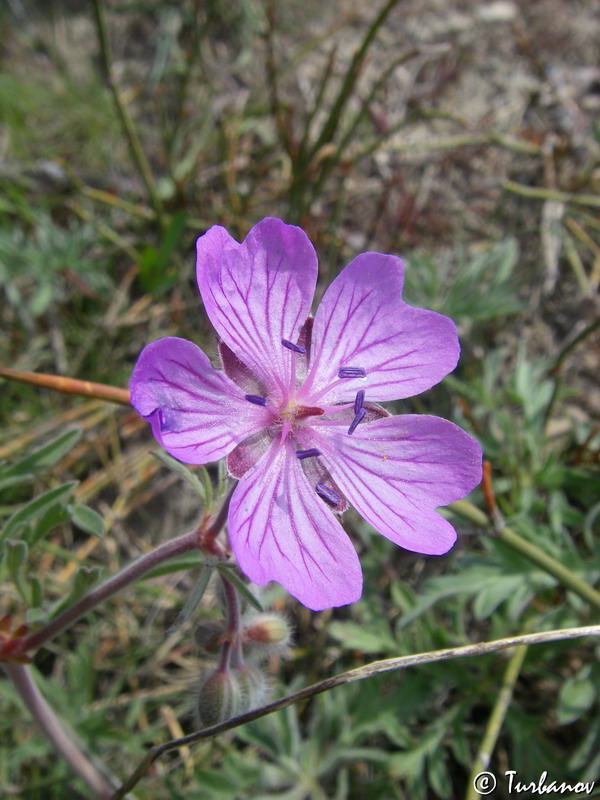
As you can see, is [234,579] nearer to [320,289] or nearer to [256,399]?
[256,399]

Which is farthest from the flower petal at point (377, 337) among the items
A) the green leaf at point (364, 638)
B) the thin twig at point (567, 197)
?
the thin twig at point (567, 197)

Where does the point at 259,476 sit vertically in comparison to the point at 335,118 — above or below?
below

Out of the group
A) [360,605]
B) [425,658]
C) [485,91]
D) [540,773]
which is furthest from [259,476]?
[485,91]

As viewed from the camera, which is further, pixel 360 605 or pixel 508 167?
pixel 508 167

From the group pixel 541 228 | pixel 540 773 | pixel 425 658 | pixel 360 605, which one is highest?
pixel 541 228

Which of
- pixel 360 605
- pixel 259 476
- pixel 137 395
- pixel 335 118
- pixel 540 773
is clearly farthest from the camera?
pixel 335 118

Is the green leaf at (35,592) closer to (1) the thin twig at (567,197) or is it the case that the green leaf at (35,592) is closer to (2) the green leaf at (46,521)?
(2) the green leaf at (46,521)

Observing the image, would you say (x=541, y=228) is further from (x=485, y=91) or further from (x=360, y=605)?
(x=360, y=605)

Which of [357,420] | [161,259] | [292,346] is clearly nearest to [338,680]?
[357,420]

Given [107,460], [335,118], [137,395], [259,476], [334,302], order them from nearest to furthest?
[137,395]
[259,476]
[334,302]
[335,118]
[107,460]
